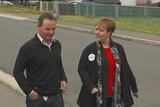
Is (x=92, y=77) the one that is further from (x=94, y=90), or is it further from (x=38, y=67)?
(x=38, y=67)

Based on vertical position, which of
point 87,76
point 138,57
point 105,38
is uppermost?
point 105,38

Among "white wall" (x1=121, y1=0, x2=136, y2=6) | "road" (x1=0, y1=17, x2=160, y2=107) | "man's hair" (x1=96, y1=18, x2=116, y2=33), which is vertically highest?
"man's hair" (x1=96, y1=18, x2=116, y2=33)

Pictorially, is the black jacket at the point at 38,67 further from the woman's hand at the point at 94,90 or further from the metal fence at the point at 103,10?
the metal fence at the point at 103,10

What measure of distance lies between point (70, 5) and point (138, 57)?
78.9 feet

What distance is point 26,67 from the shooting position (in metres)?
5.02

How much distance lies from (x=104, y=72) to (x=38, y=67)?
671 mm

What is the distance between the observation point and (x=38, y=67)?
5.00 metres

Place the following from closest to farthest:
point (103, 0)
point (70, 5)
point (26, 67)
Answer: point (26, 67)
point (70, 5)
point (103, 0)

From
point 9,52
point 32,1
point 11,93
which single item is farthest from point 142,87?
point 32,1

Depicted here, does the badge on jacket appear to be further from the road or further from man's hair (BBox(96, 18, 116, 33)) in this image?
the road

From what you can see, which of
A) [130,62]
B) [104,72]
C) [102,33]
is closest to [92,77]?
[104,72]

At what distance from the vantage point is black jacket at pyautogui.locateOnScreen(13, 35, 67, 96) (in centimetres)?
493

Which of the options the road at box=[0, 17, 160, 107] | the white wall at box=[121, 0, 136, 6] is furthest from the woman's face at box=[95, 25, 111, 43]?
the white wall at box=[121, 0, 136, 6]

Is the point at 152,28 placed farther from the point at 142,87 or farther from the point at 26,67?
the point at 26,67
